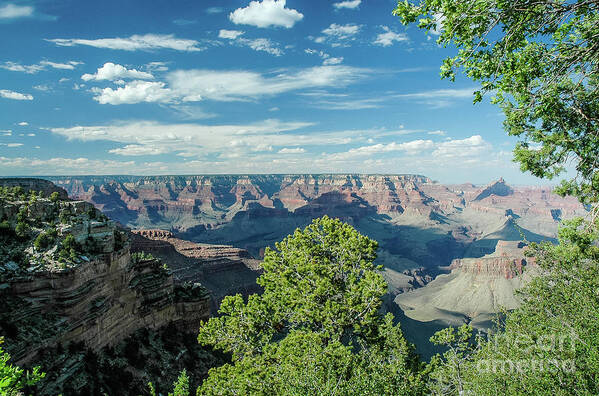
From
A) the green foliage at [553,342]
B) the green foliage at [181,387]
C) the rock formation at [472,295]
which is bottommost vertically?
the rock formation at [472,295]

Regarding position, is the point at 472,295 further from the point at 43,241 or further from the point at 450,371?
the point at 43,241

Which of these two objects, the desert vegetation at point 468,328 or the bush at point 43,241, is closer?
the desert vegetation at point 468,328

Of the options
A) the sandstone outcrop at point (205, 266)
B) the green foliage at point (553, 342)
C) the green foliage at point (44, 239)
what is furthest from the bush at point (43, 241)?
the sandstone outcrop at point (205, 266)

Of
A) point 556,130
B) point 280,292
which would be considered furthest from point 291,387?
point 556,130

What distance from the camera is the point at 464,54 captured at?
295 inches

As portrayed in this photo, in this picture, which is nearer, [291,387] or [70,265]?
[291,387]

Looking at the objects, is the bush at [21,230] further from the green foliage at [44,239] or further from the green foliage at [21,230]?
the green foliage at [44,239]

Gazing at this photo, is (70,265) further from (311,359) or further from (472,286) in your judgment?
(472,286)

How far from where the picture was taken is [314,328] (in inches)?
523

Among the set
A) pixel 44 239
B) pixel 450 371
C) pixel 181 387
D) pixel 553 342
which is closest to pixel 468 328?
pixel 450 371

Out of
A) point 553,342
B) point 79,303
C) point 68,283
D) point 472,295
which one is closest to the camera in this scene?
point 553,342

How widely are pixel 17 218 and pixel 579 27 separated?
30909 millimetres

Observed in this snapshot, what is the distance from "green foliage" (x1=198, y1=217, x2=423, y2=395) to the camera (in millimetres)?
10133

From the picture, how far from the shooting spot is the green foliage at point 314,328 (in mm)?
10133
